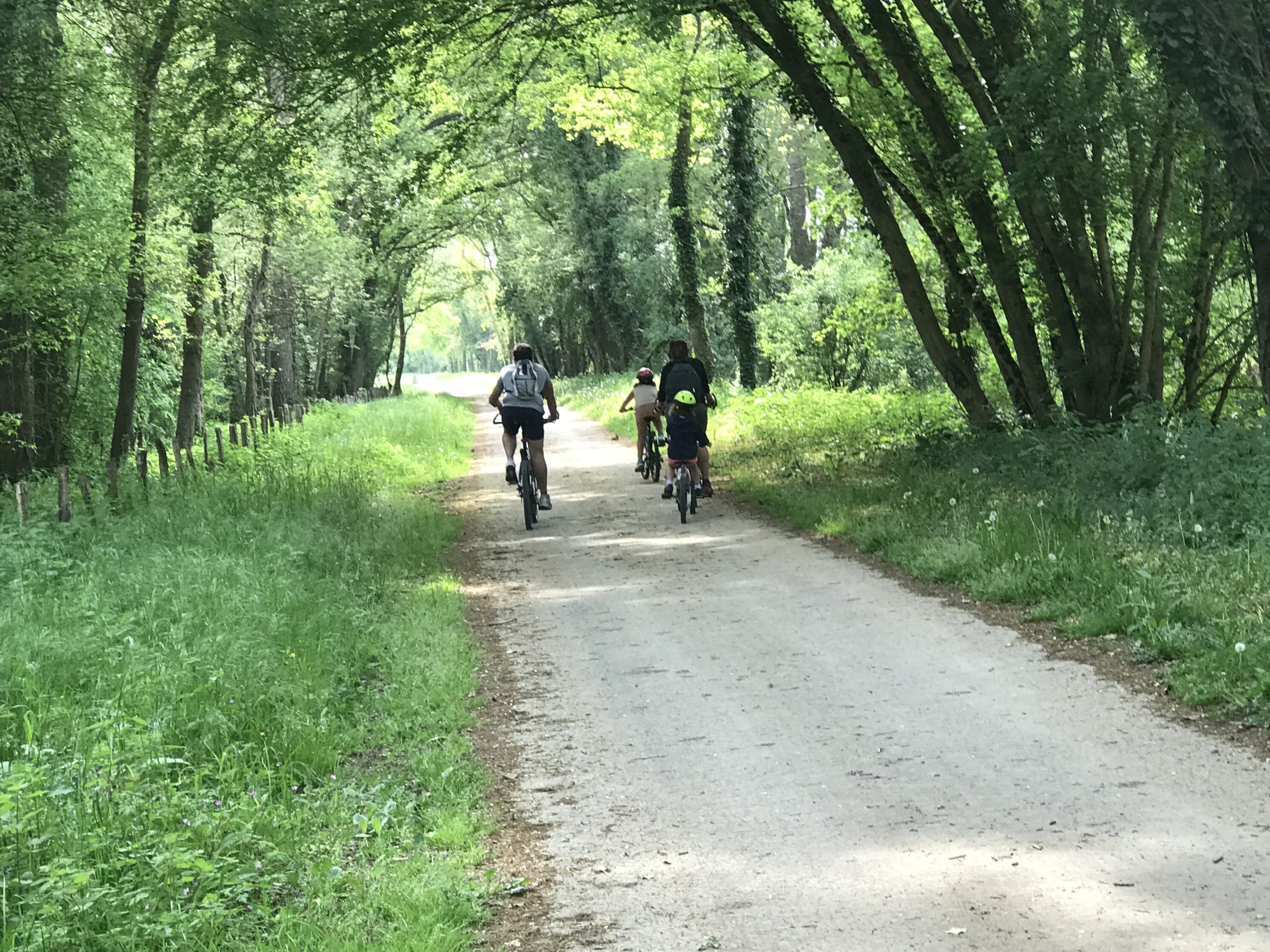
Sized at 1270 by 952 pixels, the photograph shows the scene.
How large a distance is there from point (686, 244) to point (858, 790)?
27.0 meters

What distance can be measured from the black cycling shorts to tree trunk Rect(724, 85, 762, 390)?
1510 centimetres

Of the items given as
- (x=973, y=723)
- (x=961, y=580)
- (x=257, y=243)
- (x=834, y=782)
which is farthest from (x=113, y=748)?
(x=257, y=243)

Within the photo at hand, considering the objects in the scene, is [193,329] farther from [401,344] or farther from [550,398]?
[401,344]

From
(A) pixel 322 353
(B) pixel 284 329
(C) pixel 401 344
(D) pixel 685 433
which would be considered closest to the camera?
(D) pixel 685 433

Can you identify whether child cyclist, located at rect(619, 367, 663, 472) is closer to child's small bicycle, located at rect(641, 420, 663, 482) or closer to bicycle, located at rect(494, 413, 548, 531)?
child's small bicycle, located at rect(641, 420, 663, 482)

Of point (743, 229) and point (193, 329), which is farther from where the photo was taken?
point (743, 229)

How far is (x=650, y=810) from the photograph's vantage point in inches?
217

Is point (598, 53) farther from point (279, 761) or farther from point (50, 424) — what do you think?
point (279, 761)

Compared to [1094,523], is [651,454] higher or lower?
higher

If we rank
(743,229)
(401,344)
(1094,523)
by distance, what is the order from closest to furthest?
(1094,523) < (743,229) < (401,344)

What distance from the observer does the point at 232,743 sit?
240 inches

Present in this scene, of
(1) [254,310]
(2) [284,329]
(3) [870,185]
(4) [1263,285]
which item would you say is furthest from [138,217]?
(2) [284,329]

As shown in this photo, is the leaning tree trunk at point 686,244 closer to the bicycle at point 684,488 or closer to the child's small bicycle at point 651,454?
the child's small bicycle at point 651,454

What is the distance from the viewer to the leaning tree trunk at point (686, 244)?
31078 millimetres
